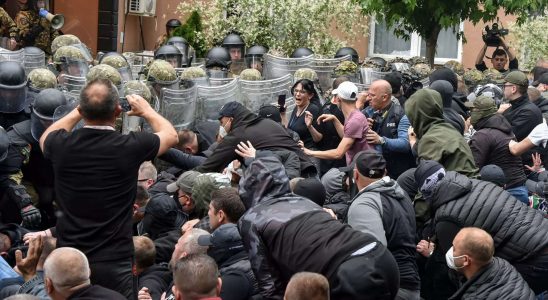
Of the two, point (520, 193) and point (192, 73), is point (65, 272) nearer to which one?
point (520, 193)

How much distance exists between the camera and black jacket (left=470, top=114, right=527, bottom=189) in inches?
359

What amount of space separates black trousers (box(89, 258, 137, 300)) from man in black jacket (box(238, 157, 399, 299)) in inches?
27.5

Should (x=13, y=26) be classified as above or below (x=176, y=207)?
above

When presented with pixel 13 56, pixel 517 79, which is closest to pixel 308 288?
pixel 517 79

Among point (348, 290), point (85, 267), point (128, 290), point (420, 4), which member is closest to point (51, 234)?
point (128, 290)

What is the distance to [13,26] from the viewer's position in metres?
16.4

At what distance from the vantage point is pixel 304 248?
18.7ft

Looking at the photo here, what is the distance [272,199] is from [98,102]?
1147 mm

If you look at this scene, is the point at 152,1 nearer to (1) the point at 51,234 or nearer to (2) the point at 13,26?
(2) the point at 13,26

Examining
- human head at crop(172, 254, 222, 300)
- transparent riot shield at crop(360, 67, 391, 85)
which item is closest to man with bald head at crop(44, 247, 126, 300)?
human head at crop(172, 254, 222, 300)

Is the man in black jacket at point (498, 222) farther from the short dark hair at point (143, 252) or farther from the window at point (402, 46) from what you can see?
the window at point (402, 46)

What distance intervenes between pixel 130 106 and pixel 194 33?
10.6 m

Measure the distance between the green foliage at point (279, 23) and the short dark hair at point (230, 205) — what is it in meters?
9.09

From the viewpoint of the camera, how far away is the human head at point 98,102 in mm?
5836
